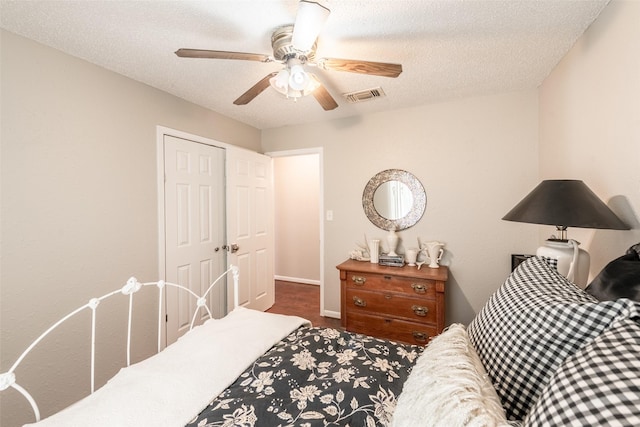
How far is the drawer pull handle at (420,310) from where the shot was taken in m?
2.33

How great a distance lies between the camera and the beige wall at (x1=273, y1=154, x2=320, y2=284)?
4691 mm

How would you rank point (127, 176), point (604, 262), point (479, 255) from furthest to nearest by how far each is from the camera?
point (479, 255)
point (127, 176)
point (604, 262)

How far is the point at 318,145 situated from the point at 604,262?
8.57 ft

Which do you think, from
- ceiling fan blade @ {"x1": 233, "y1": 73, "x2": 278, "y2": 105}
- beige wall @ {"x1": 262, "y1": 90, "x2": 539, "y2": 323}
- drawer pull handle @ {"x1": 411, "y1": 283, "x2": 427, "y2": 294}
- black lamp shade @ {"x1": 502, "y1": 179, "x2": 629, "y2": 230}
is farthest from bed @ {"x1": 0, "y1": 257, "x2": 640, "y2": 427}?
beige wall @ {"x1": 262, "y1": 90, "x2": 539, "y2": 323}

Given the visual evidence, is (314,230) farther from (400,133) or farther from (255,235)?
(400,133)

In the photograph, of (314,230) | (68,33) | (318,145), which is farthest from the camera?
(314,230)

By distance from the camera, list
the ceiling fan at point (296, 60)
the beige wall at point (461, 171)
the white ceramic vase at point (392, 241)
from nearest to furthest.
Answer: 1. the ceiling fan at point (296, 60)
2. the beige wall at point (461, 171)
3. the white ceramic vase at point (392, 241)

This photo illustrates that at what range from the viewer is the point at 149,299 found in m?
2.23

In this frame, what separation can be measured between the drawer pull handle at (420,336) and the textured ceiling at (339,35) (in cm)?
217

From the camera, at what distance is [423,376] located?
0.82 meters

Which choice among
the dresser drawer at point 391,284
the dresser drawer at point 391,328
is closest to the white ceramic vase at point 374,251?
the dresser drawer at point 391,284

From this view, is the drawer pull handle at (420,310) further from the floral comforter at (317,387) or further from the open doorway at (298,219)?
the open doorway at (298,219)

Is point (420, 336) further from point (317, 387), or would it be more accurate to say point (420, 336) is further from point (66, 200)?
point (66, 200)

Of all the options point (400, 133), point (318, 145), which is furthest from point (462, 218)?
point (318, 145)
